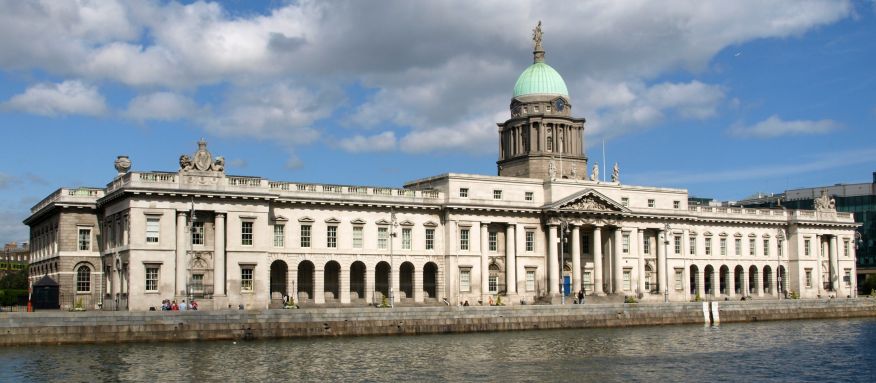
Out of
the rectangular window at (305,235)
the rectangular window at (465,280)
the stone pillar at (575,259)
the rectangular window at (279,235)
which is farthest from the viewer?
the stone pillar at (575,259)

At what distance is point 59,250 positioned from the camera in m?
74.6

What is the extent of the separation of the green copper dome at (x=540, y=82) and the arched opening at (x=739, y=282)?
26.5 m

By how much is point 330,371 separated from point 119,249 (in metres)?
31.6

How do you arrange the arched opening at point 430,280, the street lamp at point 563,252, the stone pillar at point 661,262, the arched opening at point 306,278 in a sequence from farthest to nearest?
the stone pillar at point 661,262, the street lamp at point 563,252, the arched opening at point 430,280, the arched opening at point 306,278

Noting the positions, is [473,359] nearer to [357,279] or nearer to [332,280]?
[332,280]

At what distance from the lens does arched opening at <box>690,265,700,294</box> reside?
102 m

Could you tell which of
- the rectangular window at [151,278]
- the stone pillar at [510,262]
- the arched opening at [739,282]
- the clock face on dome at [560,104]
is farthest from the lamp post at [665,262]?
the rectangular window at [151,278]

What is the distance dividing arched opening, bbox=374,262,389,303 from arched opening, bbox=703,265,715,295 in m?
36.1

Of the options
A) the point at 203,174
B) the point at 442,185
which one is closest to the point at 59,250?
the point at 203,174

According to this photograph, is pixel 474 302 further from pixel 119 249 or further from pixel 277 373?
pixel 277 373

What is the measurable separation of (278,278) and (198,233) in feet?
32.8

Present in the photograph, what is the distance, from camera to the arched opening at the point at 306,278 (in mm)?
80000

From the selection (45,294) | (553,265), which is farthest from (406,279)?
(45,294)

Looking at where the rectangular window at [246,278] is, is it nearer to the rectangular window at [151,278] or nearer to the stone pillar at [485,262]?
the rectangular window at [151,278]
